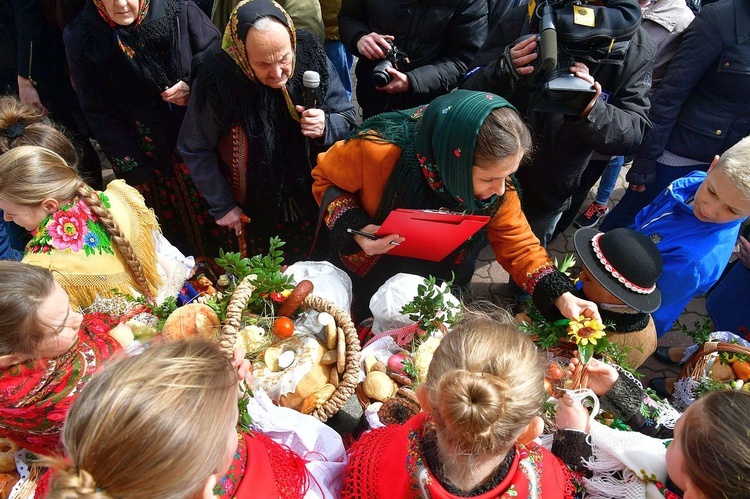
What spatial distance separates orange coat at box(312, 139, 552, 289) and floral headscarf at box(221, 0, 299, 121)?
1.51 feet

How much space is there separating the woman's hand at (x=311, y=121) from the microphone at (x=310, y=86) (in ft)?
0.09

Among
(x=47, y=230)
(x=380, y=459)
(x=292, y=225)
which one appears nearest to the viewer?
(x=380, y=459)

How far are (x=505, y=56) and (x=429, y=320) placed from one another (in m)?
1.23

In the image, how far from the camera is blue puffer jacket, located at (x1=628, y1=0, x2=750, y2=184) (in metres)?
2.42

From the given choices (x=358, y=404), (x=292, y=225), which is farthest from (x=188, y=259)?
(x=358, y=404)

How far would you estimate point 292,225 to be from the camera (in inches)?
113

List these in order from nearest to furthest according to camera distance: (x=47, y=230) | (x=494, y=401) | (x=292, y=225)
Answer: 1. (x=494, y=401)
2. (x=47, y=230)
3. (x=292, y=225)

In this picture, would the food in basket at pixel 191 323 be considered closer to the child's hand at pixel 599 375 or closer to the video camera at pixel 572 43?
the child's hand at pixel 599 375

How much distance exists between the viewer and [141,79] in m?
2.34

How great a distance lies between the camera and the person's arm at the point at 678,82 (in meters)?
2.47

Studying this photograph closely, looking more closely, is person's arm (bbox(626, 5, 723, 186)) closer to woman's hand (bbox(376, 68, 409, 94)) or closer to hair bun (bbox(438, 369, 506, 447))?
woman's hand (bbox(376, 68, 409, 94))

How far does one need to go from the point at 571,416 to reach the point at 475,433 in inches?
24.8

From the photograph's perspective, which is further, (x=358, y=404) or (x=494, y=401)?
(x=358, y=404)

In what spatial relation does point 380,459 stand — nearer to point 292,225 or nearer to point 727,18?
point 292,225
